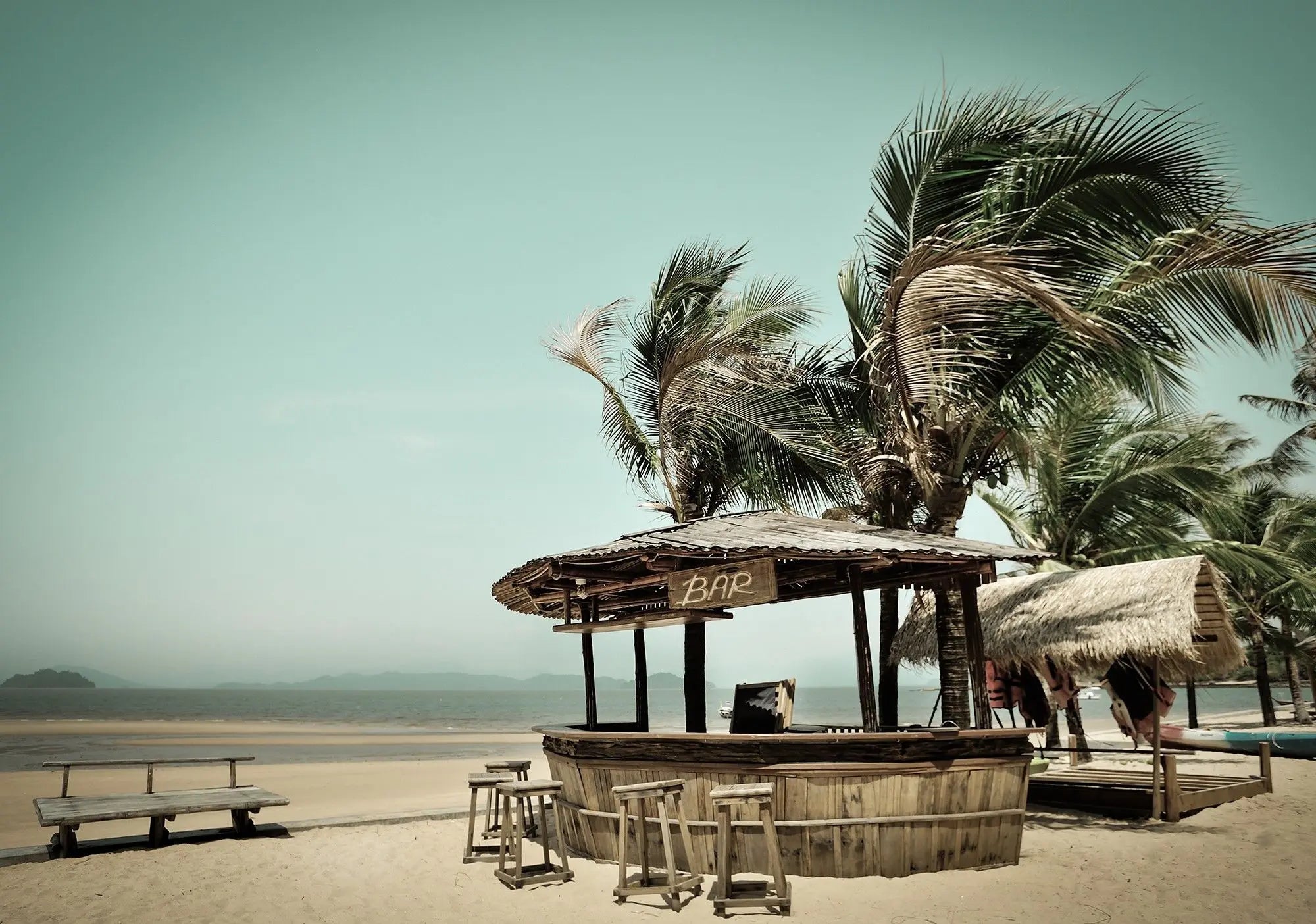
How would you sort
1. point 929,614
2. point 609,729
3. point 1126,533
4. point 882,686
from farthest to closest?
point 1126,533
point 929,614
point 882,686
point 609,729

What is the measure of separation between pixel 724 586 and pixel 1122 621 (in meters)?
4.98

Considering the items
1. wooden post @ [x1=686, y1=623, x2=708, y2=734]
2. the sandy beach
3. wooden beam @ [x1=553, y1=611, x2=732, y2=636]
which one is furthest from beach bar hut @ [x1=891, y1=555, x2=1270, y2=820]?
wooden beam @ [x1=553, y1=611, x2=732, y2=636]

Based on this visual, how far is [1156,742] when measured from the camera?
10.2 meters

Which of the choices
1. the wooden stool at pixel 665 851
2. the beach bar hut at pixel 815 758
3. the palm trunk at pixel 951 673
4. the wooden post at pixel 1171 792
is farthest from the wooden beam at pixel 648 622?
the wooden post at pixel 1171 792

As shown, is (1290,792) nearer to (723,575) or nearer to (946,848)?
(946,848)

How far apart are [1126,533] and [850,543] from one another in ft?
37.9

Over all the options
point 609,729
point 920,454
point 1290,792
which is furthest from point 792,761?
point 1290,792

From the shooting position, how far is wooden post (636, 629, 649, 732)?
9836 millimetres

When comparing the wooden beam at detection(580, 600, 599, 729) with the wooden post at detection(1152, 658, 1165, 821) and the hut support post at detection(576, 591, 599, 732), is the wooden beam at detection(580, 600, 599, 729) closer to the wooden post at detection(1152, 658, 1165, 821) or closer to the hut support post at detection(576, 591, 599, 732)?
the hut support post at detection(576, 591, 599, 732)

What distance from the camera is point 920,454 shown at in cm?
1040

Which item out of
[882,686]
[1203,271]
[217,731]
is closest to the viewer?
[1203,271]

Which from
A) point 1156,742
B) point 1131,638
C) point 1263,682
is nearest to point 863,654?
point 1131,638

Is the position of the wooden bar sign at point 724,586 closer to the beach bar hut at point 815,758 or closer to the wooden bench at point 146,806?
the beach bar hut at point 815,758

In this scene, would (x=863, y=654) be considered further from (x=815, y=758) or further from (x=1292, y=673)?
(x=1292, y=673)
